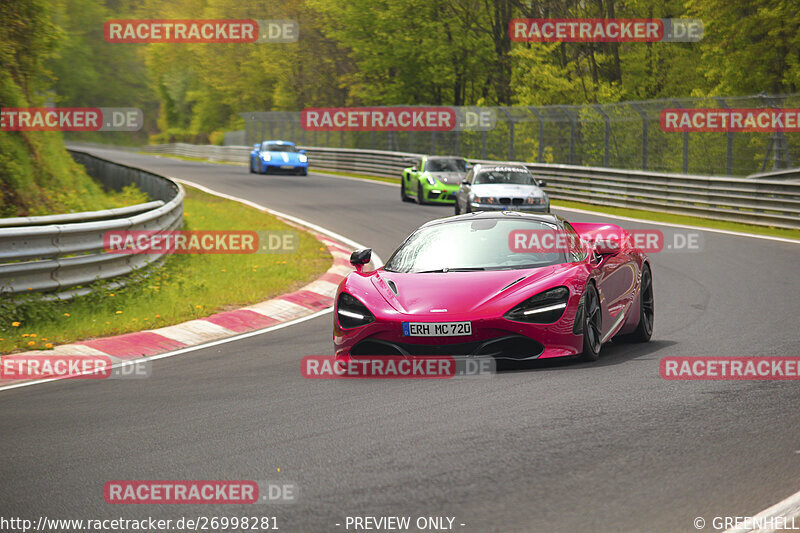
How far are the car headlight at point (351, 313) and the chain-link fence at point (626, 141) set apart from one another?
17311mm

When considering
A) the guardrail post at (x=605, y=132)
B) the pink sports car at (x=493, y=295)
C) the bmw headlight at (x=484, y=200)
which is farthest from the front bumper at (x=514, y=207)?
the pink sports car at (x=493, y=295)

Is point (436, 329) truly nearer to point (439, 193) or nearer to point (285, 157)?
point (439, 193)

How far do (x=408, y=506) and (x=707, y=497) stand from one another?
4.56ft

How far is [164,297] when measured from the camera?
12.8 m

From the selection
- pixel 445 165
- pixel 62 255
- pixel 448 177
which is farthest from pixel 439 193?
pixel 62 255

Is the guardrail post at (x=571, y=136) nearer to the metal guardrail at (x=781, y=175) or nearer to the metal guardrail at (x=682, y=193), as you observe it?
the metal guardrail at (x=682, y=193)

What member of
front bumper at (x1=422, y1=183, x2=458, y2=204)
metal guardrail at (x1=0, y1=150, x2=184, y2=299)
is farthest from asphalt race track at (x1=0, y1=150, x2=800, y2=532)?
front bumper at (x1=422, y1=183, x2=458, y2=204)

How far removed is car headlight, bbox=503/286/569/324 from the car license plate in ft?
1.05

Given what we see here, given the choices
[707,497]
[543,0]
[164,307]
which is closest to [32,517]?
[707,497]

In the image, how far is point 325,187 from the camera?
114ft

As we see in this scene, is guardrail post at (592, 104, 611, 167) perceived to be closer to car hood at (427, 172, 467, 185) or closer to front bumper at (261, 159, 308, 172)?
car hood at (427, 172, 467, 185)

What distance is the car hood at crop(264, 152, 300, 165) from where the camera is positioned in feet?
136

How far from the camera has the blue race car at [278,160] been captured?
136 feet

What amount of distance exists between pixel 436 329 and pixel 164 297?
6.19 meters
